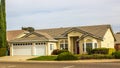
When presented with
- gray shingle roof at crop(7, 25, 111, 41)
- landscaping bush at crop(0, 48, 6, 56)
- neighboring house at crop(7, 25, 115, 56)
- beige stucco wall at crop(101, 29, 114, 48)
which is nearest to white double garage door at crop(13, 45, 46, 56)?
neighboring house at crop(7, 25, 115, 56)

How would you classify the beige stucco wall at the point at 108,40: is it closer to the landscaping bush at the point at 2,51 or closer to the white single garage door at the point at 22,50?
the white single garage door at the point at 22,50

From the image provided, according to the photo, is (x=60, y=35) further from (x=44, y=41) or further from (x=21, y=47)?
(x=21, y=47)

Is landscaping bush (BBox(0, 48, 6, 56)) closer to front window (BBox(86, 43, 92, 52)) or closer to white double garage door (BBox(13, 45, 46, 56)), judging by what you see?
white double garage door (BBox(13, 45, 46, 56))

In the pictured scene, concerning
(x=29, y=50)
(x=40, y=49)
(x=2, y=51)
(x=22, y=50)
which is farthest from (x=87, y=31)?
(x=2, y=51)

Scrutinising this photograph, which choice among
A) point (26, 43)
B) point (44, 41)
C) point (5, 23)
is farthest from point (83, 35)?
point (5, 23)

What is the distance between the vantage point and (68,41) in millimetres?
53000

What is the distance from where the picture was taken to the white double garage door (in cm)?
5243

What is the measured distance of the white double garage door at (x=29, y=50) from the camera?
5243cm

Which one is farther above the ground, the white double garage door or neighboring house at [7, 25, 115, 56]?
→ neighboring house at [7, 25, 115, 56]

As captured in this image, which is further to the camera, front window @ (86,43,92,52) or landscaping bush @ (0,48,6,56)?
landscaping bush @ (0,48,6,56)

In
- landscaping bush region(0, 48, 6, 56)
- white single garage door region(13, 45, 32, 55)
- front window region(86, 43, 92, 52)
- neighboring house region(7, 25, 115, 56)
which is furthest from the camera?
white single garage door region(13, 45, 32, 55)

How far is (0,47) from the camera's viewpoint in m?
53.6

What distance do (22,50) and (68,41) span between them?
8407 millimetres

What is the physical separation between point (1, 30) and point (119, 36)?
2651cm
